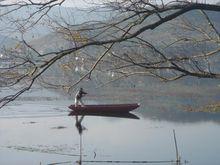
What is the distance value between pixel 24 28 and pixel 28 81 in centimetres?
80

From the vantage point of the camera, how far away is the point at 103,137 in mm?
29875

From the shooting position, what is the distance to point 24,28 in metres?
6.78

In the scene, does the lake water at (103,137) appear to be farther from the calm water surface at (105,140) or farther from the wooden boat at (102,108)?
the wooden boat at (102,108)

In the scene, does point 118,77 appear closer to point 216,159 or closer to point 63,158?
point 63,158

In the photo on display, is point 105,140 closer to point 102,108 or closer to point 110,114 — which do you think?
point 102,108

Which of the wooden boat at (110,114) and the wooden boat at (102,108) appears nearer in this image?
the wooden boat at (102,108)

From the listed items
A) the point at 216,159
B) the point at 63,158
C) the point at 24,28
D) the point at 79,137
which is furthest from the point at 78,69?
the point at 79,137

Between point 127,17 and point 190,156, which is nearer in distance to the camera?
point 127,17

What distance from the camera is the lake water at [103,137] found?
2319 centimetres

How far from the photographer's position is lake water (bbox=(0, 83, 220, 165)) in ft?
76.1

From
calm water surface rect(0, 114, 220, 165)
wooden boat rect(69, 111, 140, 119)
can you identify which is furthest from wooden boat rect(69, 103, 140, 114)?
calm water surface rect(0, 114, 220, 165)

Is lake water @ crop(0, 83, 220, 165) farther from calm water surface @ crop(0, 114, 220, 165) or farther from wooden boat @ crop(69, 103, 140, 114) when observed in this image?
wooden boat @ crop(69, 103, 140, 114)

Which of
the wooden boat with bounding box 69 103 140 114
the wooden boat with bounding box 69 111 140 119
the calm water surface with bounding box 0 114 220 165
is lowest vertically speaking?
the calm water surface with bounding box 0 114 220 165

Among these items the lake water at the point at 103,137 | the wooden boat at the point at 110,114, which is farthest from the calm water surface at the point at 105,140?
the wooden boat at the point at 110,114
